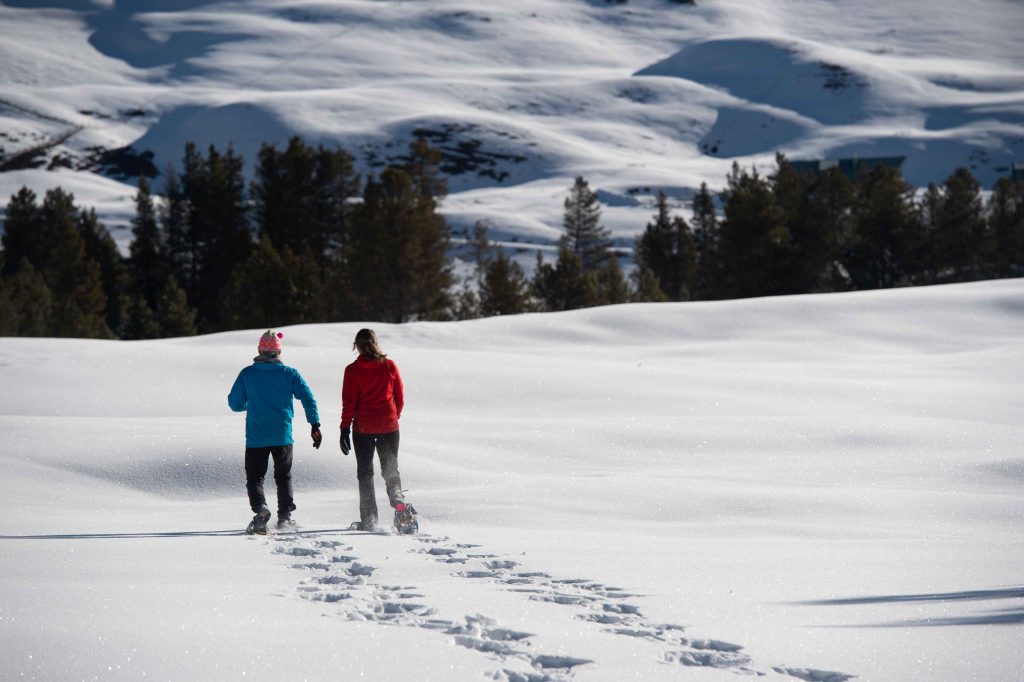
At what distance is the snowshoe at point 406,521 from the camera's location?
8.20 meters

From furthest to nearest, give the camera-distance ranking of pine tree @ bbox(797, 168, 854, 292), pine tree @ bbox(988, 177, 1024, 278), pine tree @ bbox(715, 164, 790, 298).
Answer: pine tree @ bbox(988, 177, 1024, 278), pine tree @ bbox(797, 168, 854, 292), pine tree @ bbox(715, 164, 790, 298)

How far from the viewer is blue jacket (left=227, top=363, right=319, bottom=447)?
8.48 meters

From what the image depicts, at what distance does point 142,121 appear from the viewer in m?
192

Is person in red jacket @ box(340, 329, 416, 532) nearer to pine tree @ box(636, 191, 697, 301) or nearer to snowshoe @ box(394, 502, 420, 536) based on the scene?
snowshoe @ box(394, 502, 420, 536)

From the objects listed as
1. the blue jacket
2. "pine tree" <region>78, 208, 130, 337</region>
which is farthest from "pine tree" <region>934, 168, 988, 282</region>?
the blue jacket

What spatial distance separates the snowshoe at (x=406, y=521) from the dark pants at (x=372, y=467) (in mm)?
192

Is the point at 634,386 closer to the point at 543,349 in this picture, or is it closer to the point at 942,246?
the point at 543,349

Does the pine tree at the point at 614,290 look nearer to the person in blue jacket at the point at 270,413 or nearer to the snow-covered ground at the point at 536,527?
the snow-covered ground at the point at 536,527

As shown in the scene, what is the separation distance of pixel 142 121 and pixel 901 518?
200m

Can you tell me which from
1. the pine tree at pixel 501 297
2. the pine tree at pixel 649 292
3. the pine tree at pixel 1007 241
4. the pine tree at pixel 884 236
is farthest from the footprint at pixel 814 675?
the pine tree at pixel 1007 241

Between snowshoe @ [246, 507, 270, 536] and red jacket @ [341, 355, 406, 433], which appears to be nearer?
snowshoe @ [246, 507, 270, 536]

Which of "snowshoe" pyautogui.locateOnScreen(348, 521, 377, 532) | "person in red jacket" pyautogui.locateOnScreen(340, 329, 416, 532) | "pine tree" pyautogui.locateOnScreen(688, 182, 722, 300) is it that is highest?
"pine tree" pyautogui.locateOnScreen(688, 182, 722, 300)

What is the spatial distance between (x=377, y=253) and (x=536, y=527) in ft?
130

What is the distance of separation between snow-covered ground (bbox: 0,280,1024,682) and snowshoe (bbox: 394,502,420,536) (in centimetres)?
33
